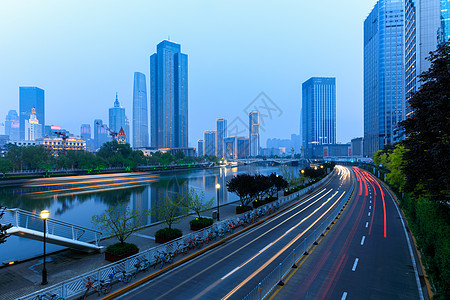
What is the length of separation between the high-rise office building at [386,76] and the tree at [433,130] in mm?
178879

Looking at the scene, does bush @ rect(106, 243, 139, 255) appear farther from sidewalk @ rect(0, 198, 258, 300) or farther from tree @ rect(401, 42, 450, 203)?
tree @ rect(401, 42, 450, 203)

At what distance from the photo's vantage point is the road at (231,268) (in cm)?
1208

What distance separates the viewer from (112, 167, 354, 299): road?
1208 cm

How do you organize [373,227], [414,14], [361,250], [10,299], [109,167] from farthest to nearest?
[109,167]
[414,14]
[373,227]
[361,250]
[10,299]

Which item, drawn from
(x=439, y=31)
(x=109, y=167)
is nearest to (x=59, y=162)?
(x=109, y=167)

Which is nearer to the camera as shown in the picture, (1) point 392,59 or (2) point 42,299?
(2) point 42,299

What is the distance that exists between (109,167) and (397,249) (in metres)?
126

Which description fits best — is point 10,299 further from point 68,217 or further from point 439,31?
point 439,31

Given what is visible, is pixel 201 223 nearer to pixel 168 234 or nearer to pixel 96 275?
pixel 168 234

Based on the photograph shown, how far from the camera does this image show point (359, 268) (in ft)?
48.2

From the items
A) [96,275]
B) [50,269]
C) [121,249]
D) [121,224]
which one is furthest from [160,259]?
[50,269]

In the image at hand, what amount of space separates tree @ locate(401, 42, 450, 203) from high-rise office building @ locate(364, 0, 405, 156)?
587 ft

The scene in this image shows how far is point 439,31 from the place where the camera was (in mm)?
86375

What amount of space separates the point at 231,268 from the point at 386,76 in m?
206
